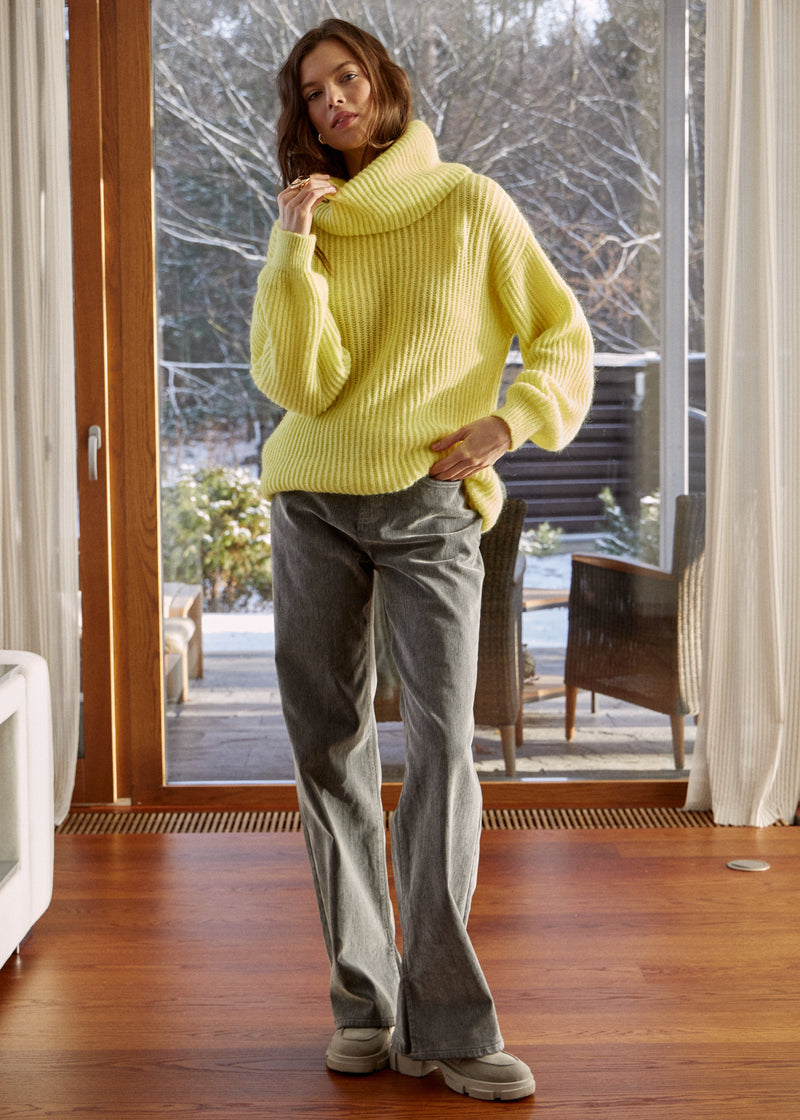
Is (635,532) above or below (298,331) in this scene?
below

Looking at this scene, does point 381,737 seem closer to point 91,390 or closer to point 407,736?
point 91,390

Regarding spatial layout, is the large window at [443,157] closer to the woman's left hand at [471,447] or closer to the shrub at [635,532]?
the shrub at [635,532]

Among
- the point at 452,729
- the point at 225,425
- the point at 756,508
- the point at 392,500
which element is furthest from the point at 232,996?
the point at 756,508

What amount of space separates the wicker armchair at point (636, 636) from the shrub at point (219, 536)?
0.82 meters

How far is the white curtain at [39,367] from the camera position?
2.72 metres

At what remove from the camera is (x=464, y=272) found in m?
1.65

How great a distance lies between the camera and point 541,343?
1693mm

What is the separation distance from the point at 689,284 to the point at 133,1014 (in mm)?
2102

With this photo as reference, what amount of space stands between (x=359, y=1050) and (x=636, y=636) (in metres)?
1.58

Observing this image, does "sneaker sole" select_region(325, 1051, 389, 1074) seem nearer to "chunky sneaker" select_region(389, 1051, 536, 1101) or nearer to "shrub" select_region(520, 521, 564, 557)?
"chunky sneaker" select_region(389, 1051, 536, 1101)

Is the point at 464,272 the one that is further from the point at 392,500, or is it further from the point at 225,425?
the point at 225,425

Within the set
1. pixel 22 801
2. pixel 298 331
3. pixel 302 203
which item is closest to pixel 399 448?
pixel 298 331

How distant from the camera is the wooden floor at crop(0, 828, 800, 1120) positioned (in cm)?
166

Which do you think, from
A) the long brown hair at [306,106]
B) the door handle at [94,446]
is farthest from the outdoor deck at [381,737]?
the long brown hair at [306,106]
